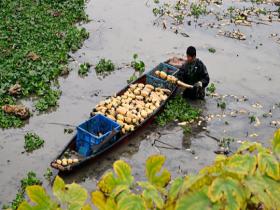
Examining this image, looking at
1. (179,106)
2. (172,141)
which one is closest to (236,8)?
(179,106)

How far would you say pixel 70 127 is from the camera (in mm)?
11930

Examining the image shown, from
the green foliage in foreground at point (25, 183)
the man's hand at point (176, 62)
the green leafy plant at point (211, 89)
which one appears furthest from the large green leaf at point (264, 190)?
the green leafy plant at point (211, 89)

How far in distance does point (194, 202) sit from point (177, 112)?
1050cm

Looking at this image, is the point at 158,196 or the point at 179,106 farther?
the point at 179,106

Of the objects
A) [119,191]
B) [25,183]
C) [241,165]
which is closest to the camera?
[241,165]

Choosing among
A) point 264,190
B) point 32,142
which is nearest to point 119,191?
point 264,190

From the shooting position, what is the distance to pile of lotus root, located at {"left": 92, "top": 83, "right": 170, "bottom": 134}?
11086mm

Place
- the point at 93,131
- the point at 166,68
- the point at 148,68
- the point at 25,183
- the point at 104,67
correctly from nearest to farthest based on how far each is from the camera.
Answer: the point at 25,183, the point at 93,131, the point at 166,68, the point at 104,67, the point at 148,68

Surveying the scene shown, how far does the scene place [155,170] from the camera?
95.9 inches

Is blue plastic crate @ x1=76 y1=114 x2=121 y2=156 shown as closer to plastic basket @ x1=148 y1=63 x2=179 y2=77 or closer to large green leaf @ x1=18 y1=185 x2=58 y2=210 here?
plastic basket @ x1=148 y1=63 x2=179 y2=77

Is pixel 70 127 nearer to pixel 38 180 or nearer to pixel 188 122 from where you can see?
pixel 38 180

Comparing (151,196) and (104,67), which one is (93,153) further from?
(151,196)

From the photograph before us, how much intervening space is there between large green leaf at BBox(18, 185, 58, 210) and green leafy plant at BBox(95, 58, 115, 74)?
13.0 meters

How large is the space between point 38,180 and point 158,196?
312 inches
